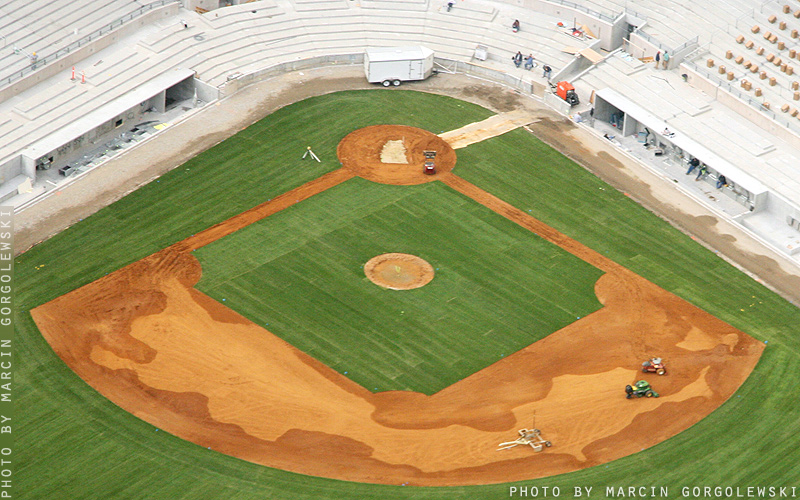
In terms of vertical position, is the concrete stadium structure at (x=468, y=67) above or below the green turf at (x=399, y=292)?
above

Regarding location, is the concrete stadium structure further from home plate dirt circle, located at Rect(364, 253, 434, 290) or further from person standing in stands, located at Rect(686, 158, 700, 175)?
home plate dirt circle, located at Rect(364, 253, 434, 290)

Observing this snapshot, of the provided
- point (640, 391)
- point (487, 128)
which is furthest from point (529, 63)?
point (640, 391)

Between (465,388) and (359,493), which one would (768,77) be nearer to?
(465,388)

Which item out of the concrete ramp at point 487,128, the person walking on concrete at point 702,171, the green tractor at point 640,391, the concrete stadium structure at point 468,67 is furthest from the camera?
the concrete ramp at point 487,128

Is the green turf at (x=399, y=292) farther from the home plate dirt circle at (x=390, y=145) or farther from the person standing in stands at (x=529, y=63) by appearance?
the person standing in stands at (x=529, y=63)

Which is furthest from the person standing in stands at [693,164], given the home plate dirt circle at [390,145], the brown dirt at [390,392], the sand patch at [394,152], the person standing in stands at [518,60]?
the sand patch at [394,152]

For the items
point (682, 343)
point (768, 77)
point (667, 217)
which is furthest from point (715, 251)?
point (768, 77)
